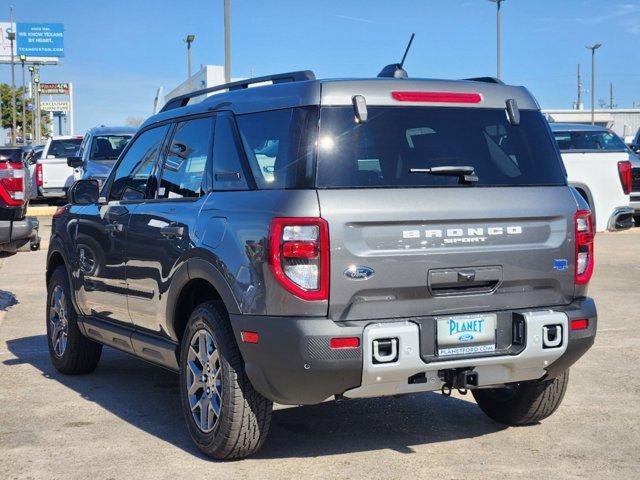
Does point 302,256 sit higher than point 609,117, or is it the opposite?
point 609,117

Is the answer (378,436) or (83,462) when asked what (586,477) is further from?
(83,462)

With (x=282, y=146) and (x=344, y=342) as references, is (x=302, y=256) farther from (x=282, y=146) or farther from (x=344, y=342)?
(x=282, y=146)

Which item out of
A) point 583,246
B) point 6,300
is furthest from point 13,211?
point 583,246

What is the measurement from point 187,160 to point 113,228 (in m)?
0.96

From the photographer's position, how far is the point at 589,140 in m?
18.2

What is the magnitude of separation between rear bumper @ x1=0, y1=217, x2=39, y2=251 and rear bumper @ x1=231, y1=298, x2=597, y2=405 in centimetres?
553

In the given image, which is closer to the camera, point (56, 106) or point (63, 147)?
point (63, 147)

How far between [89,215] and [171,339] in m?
1.65

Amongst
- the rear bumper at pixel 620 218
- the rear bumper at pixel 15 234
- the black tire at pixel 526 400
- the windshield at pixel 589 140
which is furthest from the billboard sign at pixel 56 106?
the black tire at pixel 526 400

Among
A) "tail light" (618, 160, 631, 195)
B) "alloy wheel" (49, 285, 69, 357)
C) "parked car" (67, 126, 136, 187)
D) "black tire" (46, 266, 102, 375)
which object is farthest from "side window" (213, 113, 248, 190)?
"parked car" (67, 126, 136, 187)

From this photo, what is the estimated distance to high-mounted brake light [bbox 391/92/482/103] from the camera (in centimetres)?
518

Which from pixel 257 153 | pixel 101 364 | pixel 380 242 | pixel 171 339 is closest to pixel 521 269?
pixel 380 242

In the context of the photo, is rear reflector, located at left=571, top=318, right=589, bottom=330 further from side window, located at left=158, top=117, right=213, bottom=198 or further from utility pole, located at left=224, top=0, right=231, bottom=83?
utility pole, located at left=224, top=0, right=231, bottom=83

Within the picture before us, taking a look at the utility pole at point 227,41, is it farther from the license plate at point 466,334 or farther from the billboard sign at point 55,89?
the billboard sign at point 55,89
